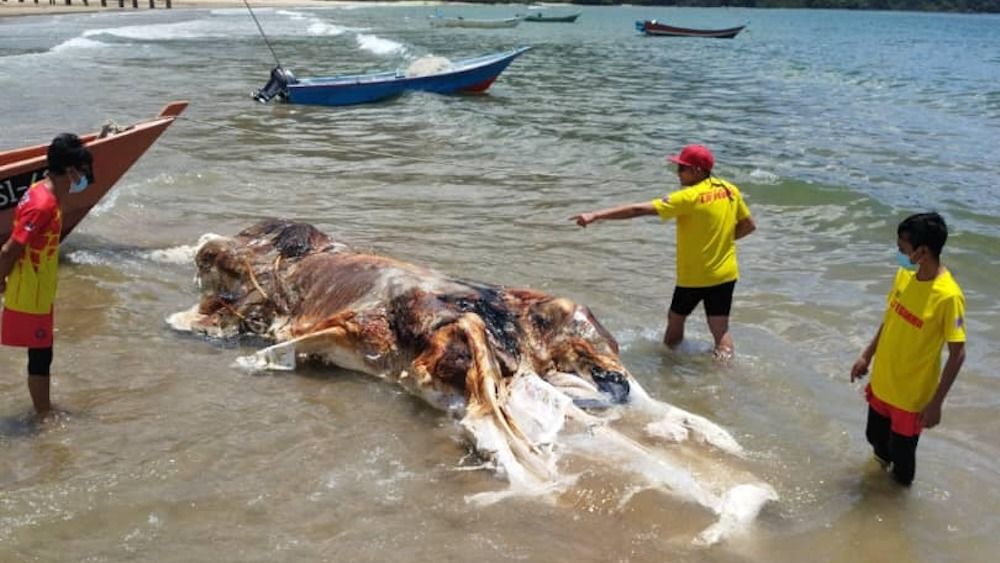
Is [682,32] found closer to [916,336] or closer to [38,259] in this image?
[916,336]

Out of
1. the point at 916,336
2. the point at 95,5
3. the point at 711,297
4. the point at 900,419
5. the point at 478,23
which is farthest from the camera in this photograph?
the point at 95,5

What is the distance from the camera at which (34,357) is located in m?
5.13

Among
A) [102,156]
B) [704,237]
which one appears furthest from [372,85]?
[704,237]

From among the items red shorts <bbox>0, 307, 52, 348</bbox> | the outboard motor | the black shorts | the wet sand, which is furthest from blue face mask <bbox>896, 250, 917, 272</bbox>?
the wet sand

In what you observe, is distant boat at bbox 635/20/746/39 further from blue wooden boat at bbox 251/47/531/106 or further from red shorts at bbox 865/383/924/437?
red shorts at bbox 865/383/924/437

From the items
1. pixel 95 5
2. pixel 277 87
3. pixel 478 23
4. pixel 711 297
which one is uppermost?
pixel 95 5

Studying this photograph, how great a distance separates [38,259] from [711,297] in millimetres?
4390

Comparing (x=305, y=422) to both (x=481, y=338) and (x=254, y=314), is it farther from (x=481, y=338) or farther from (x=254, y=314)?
(x=254, y=314)

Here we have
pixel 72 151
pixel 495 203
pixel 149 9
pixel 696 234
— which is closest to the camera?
pixel 72 151

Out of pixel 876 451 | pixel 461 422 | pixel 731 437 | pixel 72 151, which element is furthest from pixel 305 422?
pixel 876 451

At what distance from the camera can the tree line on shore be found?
14575 centimetres

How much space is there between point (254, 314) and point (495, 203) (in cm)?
550

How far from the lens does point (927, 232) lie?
4262mm

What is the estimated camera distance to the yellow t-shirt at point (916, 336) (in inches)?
170
